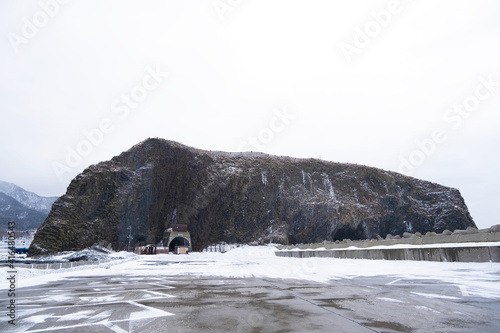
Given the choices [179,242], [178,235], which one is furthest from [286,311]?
[179,242]

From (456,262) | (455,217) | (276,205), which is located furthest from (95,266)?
(455,217)

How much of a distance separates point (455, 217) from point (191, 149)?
7783 centimetres

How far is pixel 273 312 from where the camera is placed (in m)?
5.04

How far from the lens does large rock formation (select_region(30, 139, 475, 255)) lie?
229ft

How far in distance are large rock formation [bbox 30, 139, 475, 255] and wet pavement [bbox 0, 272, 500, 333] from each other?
67263 millimetres

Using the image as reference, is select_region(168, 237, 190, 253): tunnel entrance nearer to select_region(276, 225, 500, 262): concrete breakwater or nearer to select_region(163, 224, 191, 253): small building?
select_region(163, 224, 191, 253): small building

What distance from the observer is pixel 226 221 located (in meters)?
76.9

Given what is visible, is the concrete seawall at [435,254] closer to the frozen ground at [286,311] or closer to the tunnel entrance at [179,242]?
the frozen ground at [286,311]

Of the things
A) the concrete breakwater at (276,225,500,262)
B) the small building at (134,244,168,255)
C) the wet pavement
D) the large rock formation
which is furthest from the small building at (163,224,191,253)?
the wet pavement

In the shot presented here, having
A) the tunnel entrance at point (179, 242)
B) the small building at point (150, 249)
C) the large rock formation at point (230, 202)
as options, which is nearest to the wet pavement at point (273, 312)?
the small building at point (150, 249)

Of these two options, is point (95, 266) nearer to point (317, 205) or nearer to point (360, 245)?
point (360, 245)

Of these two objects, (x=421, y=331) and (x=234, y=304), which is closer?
(x=421, y=331)

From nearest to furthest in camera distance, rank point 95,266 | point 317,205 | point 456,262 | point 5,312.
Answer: point 5,312 < point 456,262 < point 95,266 < point 317,205

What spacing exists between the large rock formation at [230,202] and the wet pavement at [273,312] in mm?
67263
